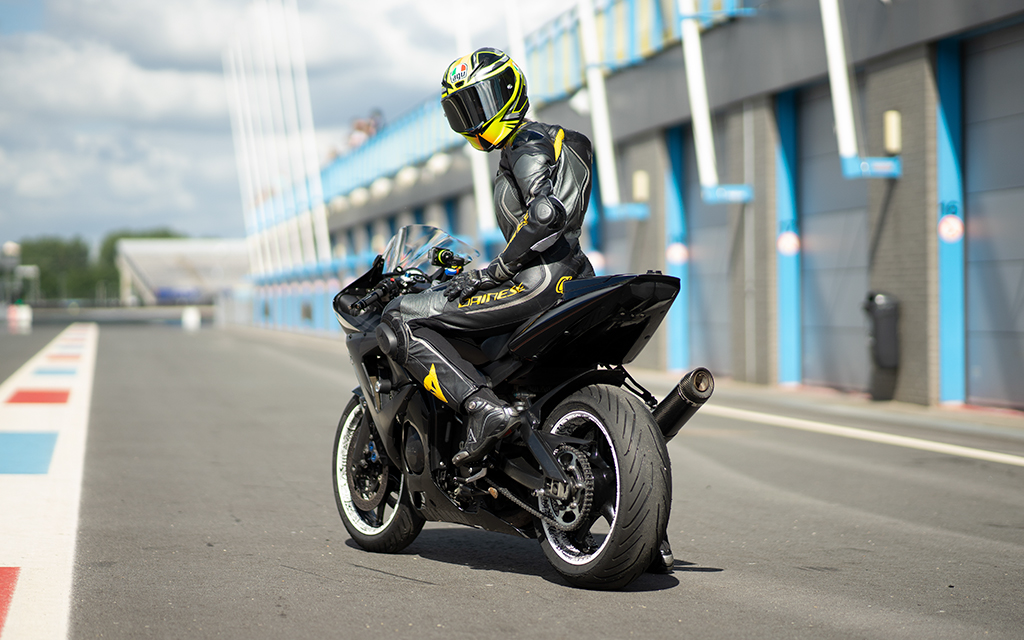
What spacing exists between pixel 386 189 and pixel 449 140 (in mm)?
11125

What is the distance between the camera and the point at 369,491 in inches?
219

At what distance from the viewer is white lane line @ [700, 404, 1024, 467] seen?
30.5 feet

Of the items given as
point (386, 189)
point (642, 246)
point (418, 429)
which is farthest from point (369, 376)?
point (386, 189)

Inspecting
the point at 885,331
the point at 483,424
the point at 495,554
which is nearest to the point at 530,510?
the point at 483,424

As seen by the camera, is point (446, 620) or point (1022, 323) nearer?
point (446, 620)

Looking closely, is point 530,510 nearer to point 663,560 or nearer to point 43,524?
point 663,560

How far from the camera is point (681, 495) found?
729 centimetres

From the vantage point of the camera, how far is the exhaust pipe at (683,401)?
4594 mm

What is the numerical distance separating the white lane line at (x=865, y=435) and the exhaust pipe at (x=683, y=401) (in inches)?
202

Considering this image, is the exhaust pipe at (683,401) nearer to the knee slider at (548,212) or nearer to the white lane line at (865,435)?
the knee slider at (548,212)

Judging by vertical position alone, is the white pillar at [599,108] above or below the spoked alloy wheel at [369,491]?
above

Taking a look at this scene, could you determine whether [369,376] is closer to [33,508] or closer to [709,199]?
[33,508]

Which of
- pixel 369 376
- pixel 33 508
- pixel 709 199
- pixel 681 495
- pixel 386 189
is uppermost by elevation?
pixel 386 189

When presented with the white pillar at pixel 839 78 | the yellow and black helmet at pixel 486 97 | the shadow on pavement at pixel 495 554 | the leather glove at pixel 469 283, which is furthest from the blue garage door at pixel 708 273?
the leather glove at pixel 469 283
